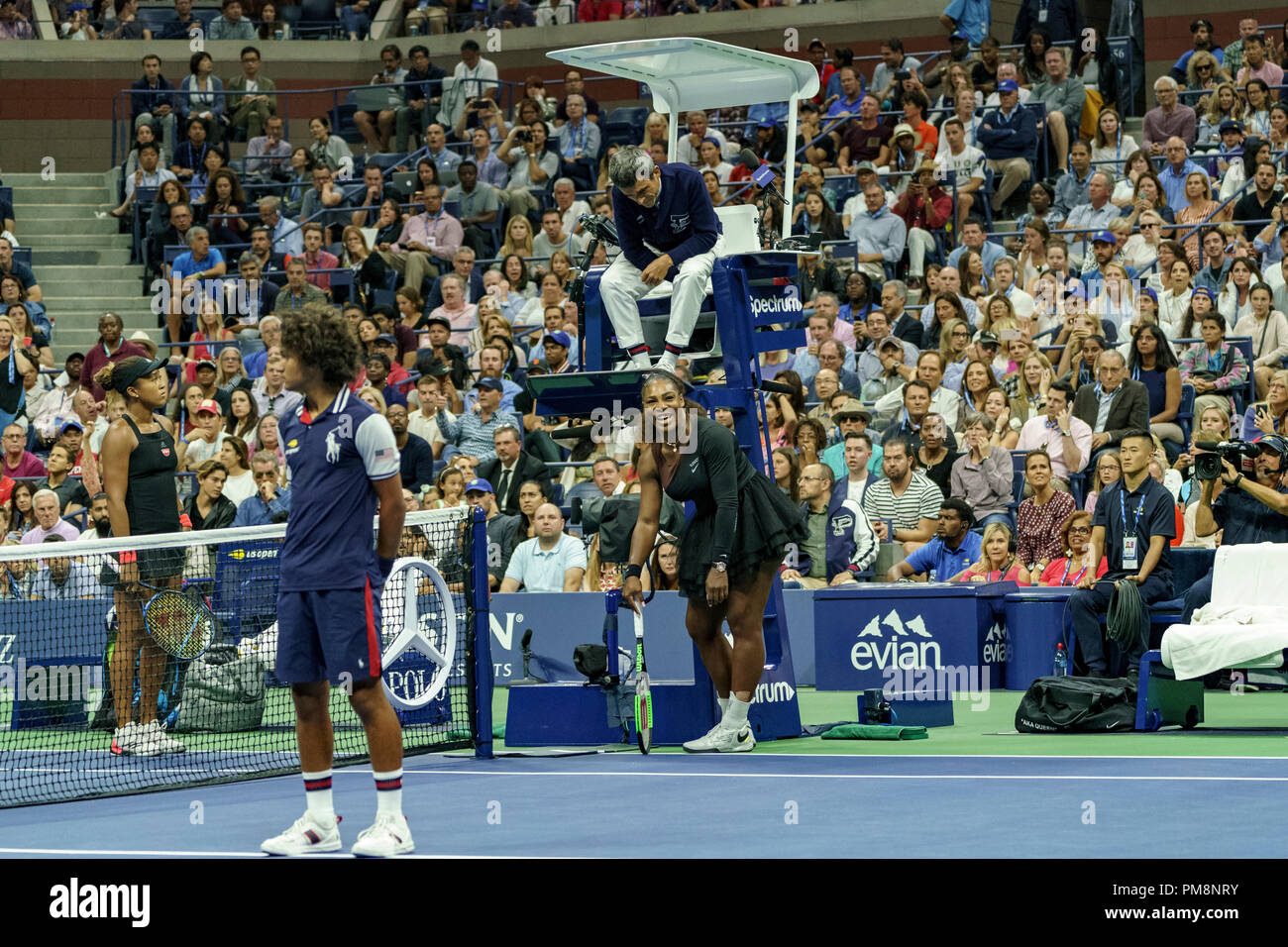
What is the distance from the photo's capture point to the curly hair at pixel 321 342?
7.11 meters

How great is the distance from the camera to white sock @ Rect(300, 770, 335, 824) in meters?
7.16

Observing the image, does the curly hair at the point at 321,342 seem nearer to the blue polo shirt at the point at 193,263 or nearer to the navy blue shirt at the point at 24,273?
the blue polo shirt at the point at 193,263

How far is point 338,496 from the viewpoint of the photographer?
7098 millimetres

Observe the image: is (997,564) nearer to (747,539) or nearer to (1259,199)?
(747,539)

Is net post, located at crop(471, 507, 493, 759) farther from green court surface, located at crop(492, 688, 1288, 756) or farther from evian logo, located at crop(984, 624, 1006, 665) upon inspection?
evian logo, located at crop(984, 624, 1006, 665)

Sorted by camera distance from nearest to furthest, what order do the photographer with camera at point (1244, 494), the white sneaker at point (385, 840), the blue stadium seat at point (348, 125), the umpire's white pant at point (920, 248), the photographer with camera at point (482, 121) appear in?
the white sneaker at point (385, 840), the photographer with camera at point (1244, 494), the umpire's white pant at point (920, 248), the photographer with camera at point (482, 121), the blue stadium seat at point (348, 125)

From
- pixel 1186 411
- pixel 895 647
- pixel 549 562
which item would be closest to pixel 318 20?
pixel 549 562

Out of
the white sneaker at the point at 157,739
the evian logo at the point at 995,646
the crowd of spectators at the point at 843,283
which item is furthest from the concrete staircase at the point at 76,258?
the white sneaker at the point at 157,739

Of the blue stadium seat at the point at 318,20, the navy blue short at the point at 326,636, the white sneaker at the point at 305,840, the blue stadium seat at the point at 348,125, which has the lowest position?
the white sneaker at the point at 305,840

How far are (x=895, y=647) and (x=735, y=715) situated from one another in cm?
352

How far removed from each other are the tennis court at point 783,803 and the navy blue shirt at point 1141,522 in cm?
146

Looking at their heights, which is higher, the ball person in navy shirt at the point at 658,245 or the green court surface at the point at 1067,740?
the ball person in navy shirt at the point at 658,245

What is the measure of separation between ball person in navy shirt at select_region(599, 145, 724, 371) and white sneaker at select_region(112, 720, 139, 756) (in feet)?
11.5

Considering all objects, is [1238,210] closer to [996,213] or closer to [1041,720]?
[996,213]
